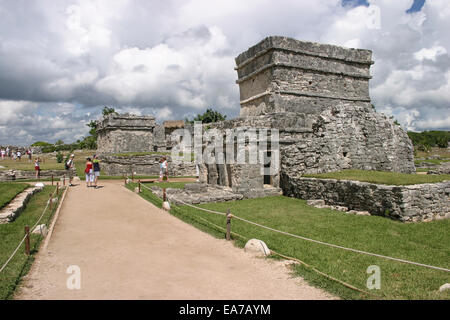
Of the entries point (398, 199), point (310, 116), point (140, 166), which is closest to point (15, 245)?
point (398, 199)

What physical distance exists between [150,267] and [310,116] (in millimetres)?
10336

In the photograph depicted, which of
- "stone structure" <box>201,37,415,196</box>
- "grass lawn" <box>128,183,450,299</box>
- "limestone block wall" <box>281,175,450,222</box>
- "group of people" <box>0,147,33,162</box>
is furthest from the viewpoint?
"group of people" <box>0,147,33,162</box>

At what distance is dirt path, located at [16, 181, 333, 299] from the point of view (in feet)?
14.3

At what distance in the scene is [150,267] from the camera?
5.32m

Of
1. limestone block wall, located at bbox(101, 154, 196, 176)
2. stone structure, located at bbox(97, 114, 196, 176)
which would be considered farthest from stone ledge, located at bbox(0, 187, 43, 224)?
stone structure, located at bbox(97, 114, 196, 176)

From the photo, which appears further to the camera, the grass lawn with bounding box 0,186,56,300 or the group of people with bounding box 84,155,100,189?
the group of people with bounding box 84,155,100,189

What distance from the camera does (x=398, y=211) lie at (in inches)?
313

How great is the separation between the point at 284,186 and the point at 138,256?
7.69m

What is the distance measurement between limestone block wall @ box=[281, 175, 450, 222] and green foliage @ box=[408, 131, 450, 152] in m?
35.9

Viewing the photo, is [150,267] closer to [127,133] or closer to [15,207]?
[15,207]

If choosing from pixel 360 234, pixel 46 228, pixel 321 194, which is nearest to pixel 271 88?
pixel 321 194

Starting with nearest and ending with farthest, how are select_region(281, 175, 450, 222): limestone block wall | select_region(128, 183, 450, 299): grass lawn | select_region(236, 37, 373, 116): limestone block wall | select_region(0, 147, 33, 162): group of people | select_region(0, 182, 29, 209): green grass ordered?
1. select_region(128, 183, 450, 299): grass lawn
2. select_region(281, 175, 450, 222): limestone block wall
3. select_region(0, 182, 29, 209): green grass
4. select_region(236, 37, 373, 116): limestone block wall
5. select_region(0, 147, 33, 162): group of people

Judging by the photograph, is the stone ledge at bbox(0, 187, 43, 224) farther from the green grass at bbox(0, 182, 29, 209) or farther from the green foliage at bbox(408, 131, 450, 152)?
the green foliage at bbox(408, 131, 450, 152)
